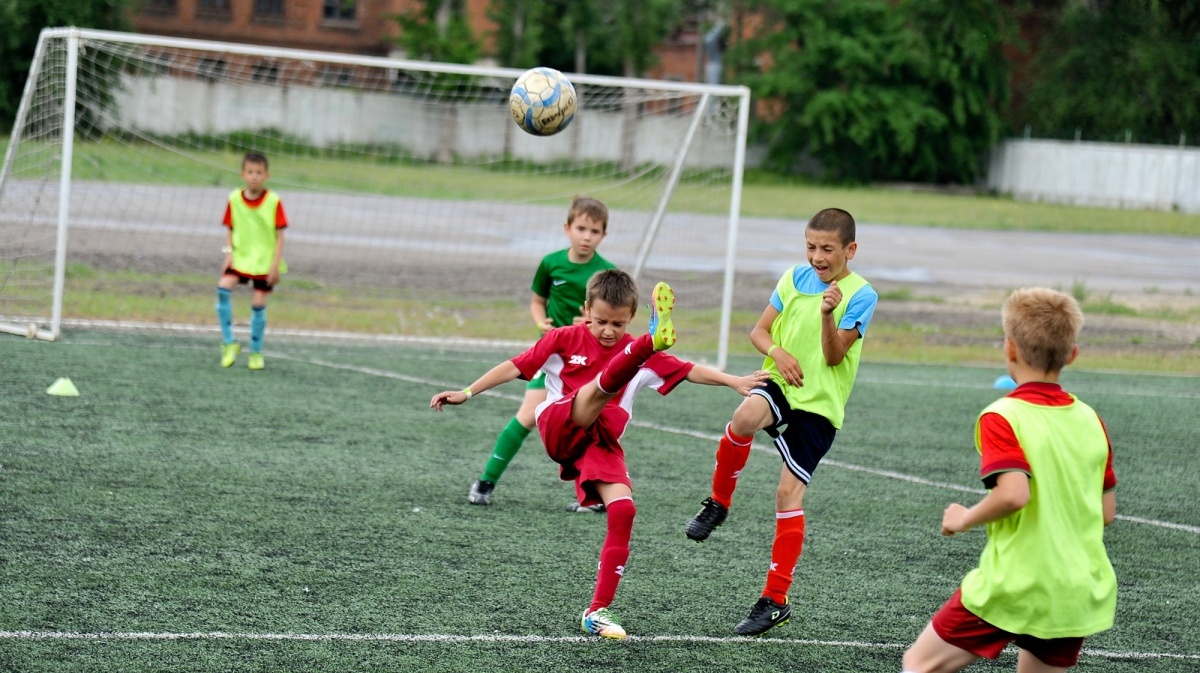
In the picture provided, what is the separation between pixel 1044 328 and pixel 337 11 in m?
Result: 49.5

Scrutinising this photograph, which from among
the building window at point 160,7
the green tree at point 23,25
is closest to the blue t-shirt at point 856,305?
the green tree at point 23,25

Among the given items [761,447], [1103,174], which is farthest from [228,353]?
[1103,174]

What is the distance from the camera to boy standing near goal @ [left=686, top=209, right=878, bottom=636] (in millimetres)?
4695

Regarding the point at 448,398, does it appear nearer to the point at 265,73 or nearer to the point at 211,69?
the point at 211,69

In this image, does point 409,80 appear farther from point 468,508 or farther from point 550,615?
point 550,615

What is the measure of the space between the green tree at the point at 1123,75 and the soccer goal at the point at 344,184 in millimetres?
31268

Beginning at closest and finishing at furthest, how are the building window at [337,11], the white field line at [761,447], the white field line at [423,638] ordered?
1. the white field line at [423,638]
2. the white field line at [761,447]
3. the building window at [337,11]

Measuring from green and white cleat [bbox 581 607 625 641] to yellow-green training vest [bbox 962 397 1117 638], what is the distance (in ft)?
5.28

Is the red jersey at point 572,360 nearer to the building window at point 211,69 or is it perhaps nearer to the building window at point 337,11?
the building window at point 211,69

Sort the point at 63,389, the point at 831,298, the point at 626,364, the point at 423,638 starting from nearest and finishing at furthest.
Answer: the point at 626,364, the point at 831,298, the point at 423,638, the point at 63,389

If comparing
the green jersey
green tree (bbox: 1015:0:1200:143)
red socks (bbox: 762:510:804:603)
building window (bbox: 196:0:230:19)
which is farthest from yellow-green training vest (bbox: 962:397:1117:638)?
building window (bbox: 196:0:230:19)

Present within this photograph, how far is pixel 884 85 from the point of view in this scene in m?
47.5

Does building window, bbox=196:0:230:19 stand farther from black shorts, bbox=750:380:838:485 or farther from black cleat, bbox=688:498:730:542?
black shorts, bbox=750:380:838:485

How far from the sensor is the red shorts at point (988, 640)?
3.27 m
